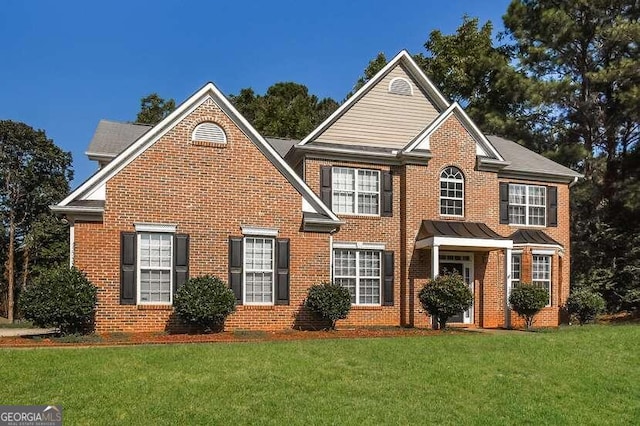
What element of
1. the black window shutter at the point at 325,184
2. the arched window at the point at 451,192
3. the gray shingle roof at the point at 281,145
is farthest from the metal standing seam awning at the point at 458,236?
the gray shingle roof at the point at 281,145

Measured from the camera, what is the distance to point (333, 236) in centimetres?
2041

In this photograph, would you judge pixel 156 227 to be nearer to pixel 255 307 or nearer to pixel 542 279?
pixel 255 307

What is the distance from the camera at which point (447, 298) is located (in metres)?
18.3

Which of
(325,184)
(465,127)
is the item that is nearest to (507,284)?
(465,127)

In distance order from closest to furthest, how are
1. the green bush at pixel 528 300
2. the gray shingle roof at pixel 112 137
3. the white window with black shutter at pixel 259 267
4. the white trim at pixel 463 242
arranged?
1. the white window with black shutter at pixel 259 267
2. the gray shingle roof at pixel 112 137
3. the white trim at pixel 463 242
4. the green bush at pixel 528 300

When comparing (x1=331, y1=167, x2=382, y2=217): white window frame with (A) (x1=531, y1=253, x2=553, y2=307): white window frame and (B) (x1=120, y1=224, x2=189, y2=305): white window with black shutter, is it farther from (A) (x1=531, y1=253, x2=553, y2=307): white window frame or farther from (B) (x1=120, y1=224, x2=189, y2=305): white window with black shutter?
(A) (x1=531, y1=253, x2=553, y2=307): white window frame

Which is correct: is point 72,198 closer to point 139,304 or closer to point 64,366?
point 139,304

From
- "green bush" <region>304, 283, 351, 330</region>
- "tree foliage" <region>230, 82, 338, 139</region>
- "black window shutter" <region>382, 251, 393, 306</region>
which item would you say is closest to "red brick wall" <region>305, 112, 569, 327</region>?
"black window shutter" <region>382, 251, 393, 306</region>

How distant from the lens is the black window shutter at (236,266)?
1733 cm

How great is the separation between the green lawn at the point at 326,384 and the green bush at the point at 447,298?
5.19 m

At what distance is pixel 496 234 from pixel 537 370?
1011cm

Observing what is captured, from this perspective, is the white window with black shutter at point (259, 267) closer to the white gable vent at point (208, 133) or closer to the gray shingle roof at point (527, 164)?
the white gable vent at point (208, 133)

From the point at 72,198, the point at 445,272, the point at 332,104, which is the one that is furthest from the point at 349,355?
the point at 332,104

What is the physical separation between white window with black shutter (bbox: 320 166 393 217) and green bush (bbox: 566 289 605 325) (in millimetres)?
7274
